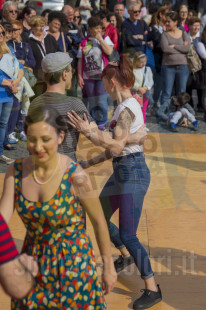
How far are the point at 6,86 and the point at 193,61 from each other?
4.34 metres

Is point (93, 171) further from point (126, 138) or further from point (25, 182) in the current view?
point (25, 182)

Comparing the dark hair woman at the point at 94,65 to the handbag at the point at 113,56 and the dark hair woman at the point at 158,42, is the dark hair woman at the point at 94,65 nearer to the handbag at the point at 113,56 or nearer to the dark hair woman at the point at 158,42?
the handbag at the point at 113,56

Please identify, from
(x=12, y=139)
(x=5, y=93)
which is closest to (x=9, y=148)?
(x=12, y=139)

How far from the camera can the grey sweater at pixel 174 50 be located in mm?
10352

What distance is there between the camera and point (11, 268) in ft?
7.50

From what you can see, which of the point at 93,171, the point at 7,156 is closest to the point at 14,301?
the point at 93,171

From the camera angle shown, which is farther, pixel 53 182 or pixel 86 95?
pixel 86 95

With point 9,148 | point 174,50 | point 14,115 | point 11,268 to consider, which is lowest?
point 9,148

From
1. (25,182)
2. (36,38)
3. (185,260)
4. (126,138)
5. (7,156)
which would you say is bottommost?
(7,156)

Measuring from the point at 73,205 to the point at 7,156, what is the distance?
5.62 metres

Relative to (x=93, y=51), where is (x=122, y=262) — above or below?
below

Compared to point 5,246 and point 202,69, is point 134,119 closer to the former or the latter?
point 5,246

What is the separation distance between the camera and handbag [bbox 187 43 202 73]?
10755 mm

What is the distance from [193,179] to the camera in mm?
7570
